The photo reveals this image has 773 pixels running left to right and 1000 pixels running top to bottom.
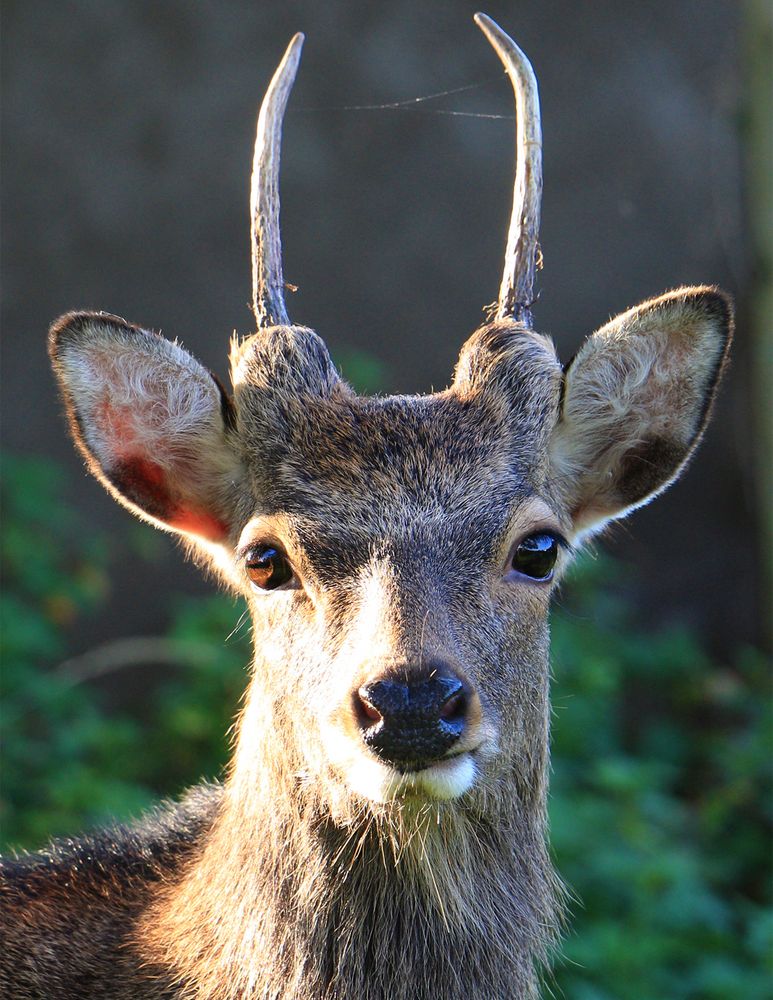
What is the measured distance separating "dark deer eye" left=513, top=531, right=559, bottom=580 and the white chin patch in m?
0.58

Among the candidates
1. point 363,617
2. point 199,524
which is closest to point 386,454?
point 363,617

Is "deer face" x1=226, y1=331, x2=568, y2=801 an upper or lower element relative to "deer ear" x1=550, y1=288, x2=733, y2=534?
lower

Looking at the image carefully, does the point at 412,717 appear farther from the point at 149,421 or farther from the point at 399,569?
the point at 149,421

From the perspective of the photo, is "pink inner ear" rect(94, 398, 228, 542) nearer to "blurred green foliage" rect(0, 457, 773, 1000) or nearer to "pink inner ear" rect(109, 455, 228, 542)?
"pink inner ear" rect(109, 455, 228, 542)

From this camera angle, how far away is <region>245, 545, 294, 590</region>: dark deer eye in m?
3.21

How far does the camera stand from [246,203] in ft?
27.5

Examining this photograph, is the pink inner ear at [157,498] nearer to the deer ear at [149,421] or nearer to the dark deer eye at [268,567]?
the deer ear at [149,421]

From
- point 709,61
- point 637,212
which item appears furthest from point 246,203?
point 709,61

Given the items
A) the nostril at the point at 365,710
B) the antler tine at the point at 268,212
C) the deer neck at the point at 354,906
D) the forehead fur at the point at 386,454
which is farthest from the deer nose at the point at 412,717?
the antler tine at the point at 268,212

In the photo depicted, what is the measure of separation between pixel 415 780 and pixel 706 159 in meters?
6.68

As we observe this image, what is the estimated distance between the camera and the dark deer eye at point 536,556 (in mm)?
3223

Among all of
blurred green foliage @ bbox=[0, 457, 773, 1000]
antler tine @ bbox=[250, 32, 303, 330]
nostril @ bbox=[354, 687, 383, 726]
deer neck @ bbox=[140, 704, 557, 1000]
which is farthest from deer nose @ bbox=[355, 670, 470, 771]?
blurred green foliage @ bbox=[0, 457, 773, 1000]

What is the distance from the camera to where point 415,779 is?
273 cm

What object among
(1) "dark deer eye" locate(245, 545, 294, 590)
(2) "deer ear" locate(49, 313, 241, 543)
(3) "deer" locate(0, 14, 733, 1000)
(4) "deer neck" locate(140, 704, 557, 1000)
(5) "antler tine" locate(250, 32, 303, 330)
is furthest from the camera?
(5) "antler tine" locate(250, 32, 303, 330)
